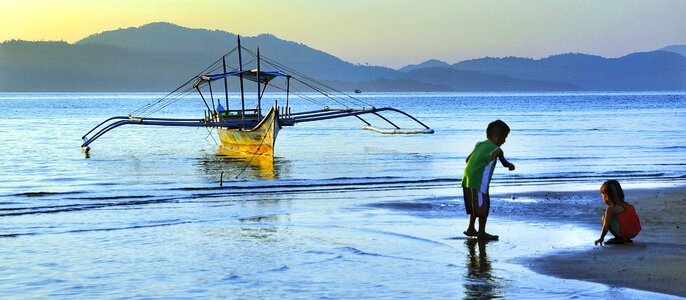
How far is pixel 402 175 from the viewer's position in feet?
84.6

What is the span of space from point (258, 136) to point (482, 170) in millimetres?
25479

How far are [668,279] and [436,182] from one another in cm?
1371

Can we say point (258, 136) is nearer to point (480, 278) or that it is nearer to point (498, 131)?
point (498, 131)

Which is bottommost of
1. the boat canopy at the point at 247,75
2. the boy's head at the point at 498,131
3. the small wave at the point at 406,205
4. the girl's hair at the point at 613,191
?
the small wave at the point at 406,205

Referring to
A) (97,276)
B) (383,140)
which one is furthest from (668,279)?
(383,140)

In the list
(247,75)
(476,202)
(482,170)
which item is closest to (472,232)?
(476,202)

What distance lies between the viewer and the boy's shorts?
464 inches

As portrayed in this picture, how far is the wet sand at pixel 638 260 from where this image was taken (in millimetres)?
9164

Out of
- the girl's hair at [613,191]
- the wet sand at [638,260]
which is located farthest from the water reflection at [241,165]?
the girl's hair at [613,191]

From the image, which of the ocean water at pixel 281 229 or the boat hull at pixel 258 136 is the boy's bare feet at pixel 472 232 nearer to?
the ocean water at pixel 281 229

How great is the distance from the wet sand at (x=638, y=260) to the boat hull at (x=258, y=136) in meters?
22.1

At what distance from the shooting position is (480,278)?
962 cm

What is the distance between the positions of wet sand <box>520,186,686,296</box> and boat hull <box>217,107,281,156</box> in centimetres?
2210

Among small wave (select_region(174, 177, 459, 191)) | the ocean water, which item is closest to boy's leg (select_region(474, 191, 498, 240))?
the ocean water
